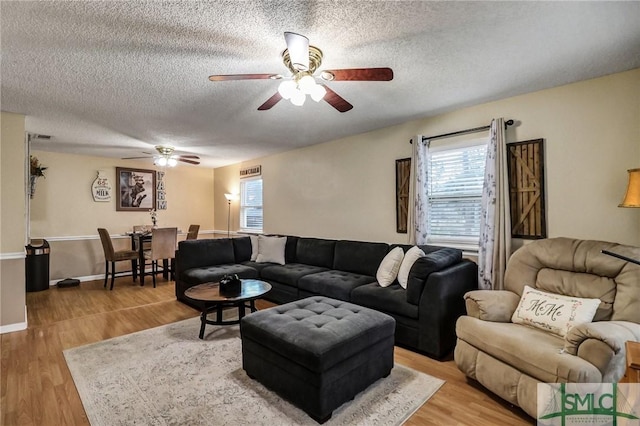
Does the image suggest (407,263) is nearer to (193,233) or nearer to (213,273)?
(213,273)

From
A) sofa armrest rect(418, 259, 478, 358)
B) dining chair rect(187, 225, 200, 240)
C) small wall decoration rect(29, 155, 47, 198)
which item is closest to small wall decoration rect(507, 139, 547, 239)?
sofa armrest rect(418, 259, 478, 358)

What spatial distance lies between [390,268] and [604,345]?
5.90ft

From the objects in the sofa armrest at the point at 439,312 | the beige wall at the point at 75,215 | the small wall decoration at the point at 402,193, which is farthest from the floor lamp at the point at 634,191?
the beige wall at the point at 75,215

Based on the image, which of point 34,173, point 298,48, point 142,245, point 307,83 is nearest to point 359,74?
point 307,83

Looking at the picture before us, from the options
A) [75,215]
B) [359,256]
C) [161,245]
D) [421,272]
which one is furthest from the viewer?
[75,215]

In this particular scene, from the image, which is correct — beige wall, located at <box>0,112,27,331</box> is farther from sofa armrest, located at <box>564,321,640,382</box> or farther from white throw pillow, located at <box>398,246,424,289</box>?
sofa armrest, located at <box>564,321,640,382</box>

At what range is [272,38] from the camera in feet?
6.34

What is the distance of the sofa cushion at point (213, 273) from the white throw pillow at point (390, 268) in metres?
1.89

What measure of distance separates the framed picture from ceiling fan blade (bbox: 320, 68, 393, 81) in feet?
18.9

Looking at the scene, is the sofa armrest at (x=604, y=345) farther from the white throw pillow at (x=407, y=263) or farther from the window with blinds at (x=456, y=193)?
the window with blinds at (x=456, y=193)

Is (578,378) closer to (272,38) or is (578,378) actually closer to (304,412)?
(304,412)

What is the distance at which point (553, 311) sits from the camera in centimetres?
208

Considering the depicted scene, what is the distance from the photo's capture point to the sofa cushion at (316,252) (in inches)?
171

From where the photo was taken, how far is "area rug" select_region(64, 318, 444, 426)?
1861mm
